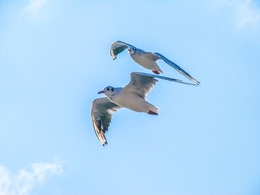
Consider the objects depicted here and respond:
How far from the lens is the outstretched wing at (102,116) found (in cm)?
1058

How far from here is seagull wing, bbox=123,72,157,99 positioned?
9.80m

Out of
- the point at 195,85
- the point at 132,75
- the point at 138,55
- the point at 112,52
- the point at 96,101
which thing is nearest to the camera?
the point at 195,85

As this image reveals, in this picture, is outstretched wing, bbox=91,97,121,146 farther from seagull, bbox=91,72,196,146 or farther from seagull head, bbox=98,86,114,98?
seagull head, bbox=98,86,114,98

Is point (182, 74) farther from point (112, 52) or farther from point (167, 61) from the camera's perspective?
point (112, 52)

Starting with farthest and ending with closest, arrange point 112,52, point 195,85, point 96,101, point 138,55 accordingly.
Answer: point 112,52 → point 138,55 → point 96,101 → point 195,85

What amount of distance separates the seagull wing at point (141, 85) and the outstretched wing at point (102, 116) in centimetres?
82

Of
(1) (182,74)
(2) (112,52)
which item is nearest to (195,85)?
(1) (182,74)

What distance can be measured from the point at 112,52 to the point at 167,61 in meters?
2.51

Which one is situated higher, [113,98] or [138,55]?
[138,55]

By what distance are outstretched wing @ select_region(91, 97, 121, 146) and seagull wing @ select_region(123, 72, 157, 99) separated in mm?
816

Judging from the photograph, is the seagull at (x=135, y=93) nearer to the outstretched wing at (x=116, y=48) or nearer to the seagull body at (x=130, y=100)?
the seagull body at (x=130, y=100)

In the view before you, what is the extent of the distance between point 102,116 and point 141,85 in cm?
113

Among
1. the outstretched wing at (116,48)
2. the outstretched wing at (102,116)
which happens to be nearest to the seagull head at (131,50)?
the outstretched wing at (116,48)

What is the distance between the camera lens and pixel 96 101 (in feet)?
34.6
